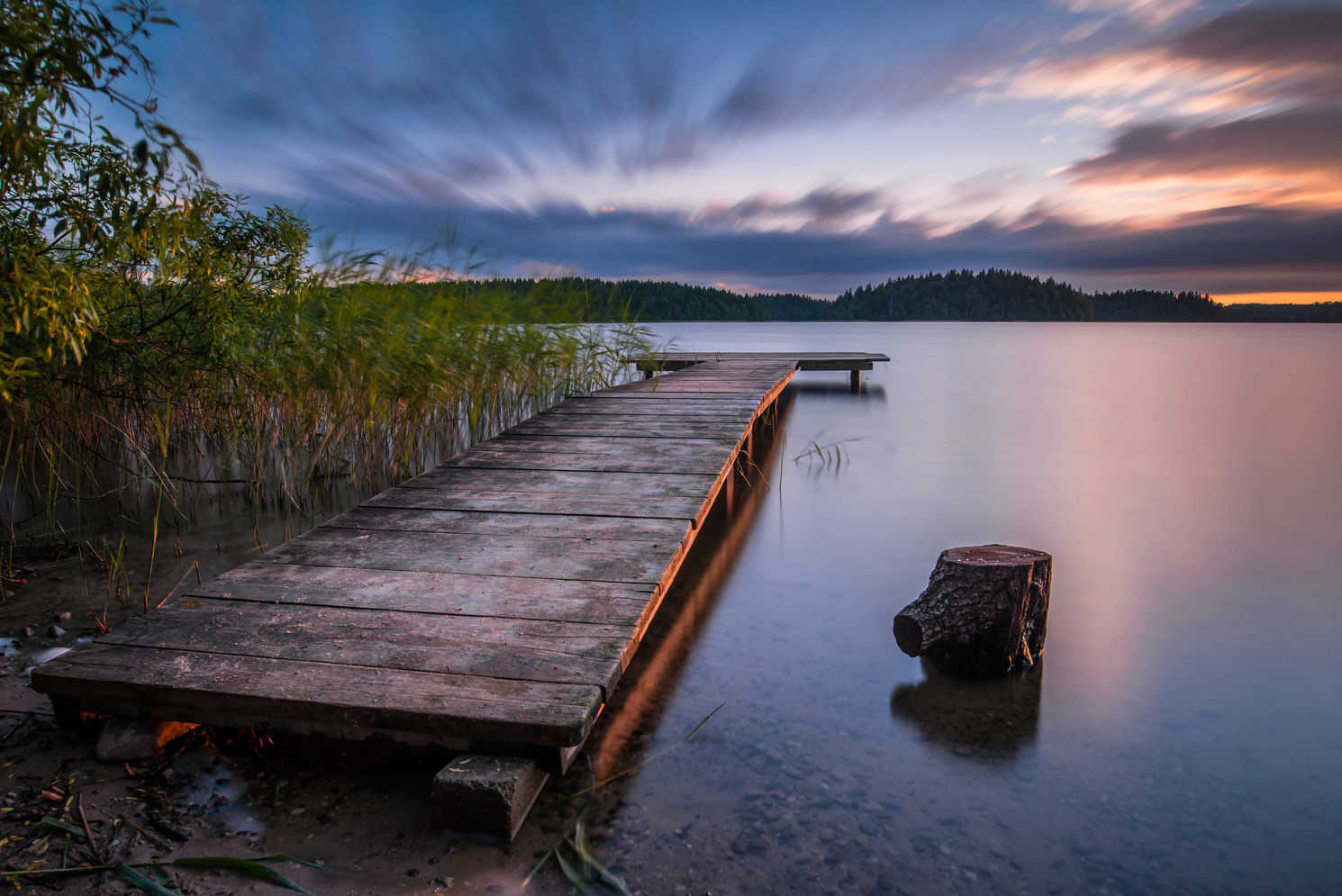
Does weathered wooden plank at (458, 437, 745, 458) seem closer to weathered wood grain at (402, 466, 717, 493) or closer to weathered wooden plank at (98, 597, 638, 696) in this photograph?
weathered wood grain at (402, 466, 717, 493)

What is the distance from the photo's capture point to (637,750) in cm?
178

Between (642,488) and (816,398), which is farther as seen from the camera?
(816,398)

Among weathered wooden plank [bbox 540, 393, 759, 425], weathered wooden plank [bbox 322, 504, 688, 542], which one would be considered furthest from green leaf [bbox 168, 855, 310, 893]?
weathered wooden plank [bbox 540, 393, 759, 425]

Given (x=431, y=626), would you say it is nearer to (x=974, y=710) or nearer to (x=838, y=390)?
(x=974, y=710)

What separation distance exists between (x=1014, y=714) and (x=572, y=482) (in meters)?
1.89

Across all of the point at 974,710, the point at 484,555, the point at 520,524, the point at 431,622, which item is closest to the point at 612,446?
the point at 520,524

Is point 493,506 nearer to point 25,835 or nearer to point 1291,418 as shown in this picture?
point 25,835

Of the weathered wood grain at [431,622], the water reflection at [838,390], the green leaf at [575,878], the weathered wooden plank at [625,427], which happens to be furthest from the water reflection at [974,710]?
the water reflection at [838,390]

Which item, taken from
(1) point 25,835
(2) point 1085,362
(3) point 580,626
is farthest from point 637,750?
(2) point 1085,362

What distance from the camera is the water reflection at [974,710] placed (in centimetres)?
190

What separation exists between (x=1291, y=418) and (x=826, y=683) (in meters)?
9.80

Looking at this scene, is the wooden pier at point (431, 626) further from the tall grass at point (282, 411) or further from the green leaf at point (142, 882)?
the tall grass at point (282, 411)

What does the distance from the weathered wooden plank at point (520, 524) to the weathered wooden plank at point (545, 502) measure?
2.0 inches

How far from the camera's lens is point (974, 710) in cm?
206
